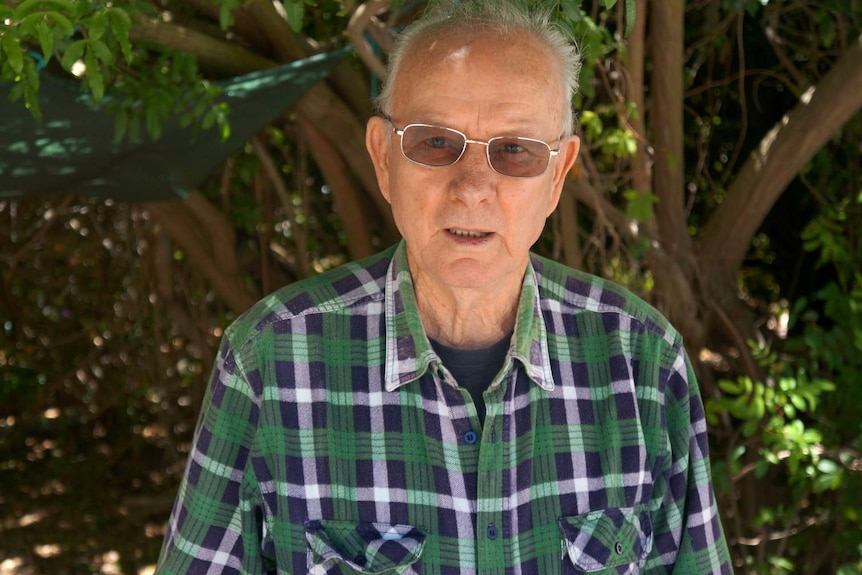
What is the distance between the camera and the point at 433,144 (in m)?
1.60

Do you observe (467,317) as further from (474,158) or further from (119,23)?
(119,23)

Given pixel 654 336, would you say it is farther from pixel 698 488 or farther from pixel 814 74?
pixel 814 74

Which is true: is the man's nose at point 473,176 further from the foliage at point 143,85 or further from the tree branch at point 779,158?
the tree branch at point 779,158

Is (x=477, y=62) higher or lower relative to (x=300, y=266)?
lower

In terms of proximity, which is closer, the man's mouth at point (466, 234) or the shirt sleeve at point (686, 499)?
the man's mouth at point (466, 234)

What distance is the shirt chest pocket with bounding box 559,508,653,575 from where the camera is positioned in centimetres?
161

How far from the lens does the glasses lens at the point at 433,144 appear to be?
5.21 ft

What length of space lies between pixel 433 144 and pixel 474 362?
42cm

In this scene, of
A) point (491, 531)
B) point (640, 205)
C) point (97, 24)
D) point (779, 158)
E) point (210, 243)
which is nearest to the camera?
point (491, 531)

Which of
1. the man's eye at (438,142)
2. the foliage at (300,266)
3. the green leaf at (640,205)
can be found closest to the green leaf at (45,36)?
the foliage at (300,266)

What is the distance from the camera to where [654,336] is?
68.8 inches

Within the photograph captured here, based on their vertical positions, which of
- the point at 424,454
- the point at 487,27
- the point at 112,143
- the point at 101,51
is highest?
the point at 112,143

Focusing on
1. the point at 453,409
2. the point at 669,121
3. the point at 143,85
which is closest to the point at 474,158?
the point at 453,409

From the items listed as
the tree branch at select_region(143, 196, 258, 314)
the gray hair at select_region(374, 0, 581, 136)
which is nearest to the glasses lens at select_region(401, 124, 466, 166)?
the gray hair at select_region(374, 0, 581, 136)
